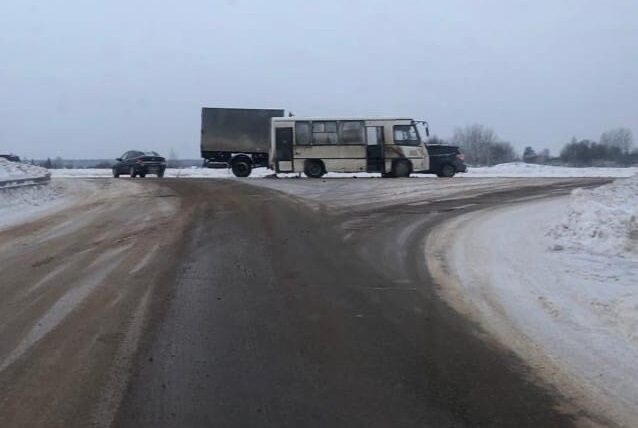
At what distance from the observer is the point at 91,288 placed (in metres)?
8.34

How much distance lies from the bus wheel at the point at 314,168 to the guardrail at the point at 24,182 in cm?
1146

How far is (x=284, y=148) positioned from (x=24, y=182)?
12.8 m

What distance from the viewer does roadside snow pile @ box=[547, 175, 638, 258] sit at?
1031cm

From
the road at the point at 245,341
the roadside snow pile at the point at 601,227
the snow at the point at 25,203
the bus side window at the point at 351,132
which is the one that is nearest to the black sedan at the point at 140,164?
the bus side window at the point at 351,132

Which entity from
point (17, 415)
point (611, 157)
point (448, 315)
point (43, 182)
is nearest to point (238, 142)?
point (43, 182)

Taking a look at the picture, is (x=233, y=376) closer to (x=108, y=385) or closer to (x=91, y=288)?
(x=108, y=385)

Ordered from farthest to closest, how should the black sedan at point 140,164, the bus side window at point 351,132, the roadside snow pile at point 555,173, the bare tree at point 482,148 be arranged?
the bare tree at point 482,148
the roadside snow pile at point 555,173
the black sedan at point 140,164
the bus side window at point 351,132

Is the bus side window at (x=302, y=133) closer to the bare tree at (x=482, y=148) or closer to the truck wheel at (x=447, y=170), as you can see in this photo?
the truck wheel at (x=447, y=170)

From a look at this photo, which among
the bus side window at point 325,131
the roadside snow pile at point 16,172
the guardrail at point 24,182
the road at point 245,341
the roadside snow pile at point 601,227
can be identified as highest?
the bus side window at point 325,131

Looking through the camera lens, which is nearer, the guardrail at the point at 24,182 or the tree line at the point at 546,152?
the guardrail at the point at 24,182

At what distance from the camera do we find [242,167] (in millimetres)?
35062

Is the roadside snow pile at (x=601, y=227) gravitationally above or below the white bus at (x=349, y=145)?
below

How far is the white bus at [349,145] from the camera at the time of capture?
3034 cm

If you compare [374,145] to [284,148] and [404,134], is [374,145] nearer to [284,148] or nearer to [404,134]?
[404,134]
